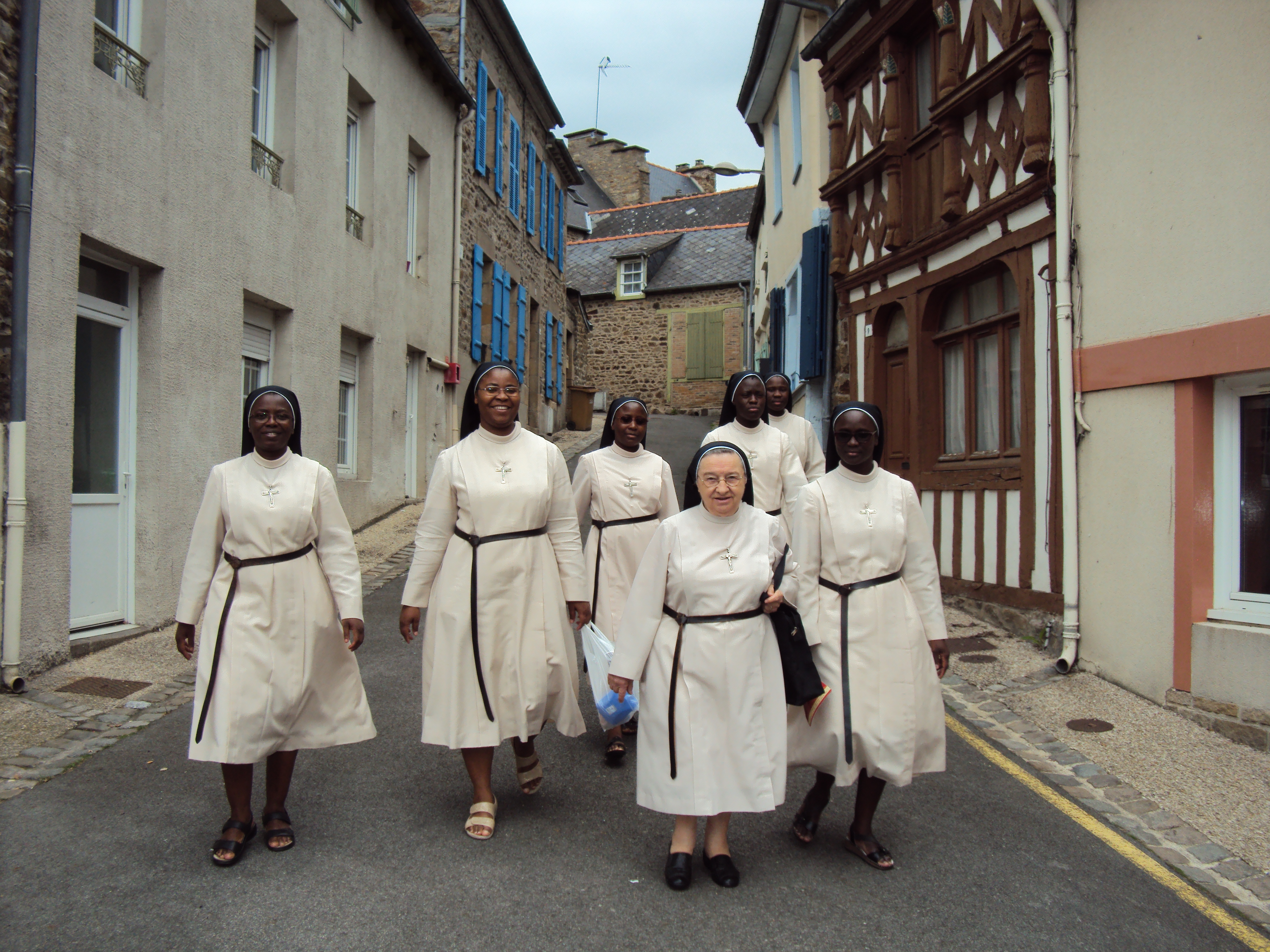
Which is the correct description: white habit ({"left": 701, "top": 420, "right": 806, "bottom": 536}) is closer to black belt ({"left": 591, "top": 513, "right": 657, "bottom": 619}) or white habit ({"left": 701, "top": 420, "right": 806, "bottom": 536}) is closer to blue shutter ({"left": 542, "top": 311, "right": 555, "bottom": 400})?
black belt ({"left": 591, "top": 513, "right": 657, "bottom": 619})

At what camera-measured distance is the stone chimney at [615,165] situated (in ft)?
141

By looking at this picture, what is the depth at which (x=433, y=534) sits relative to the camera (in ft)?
12.7

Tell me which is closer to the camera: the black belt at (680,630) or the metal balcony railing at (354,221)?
the black belt at (680,630)

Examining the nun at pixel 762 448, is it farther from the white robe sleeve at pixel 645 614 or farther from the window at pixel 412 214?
the window at pixel 412 214

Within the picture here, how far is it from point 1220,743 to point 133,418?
7.56 m

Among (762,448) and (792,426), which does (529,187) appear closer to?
(792,426)

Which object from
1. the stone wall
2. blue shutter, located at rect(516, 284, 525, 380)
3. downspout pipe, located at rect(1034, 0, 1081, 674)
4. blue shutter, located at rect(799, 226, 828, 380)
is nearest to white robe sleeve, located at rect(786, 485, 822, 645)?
downspout pipe, located at rect(1034, 0, 1081, 674)

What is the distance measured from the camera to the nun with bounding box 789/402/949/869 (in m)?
3.49

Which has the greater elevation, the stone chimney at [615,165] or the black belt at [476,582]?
the stone chimney at [615,165]

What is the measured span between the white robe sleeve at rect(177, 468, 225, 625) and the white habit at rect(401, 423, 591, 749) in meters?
0.74

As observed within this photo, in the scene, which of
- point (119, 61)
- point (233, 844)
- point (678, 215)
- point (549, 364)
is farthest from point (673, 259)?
point (233, 844)

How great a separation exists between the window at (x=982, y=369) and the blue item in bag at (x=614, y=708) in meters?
4.60

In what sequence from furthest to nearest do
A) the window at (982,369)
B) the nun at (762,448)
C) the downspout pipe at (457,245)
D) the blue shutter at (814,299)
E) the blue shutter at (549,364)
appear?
1. the blue shutter at (549,364)
2. the downspout pipe at (457,245)
3. the blue shutter at (814,299)
4. the window at (982,369)
5. the nun at (762,448)

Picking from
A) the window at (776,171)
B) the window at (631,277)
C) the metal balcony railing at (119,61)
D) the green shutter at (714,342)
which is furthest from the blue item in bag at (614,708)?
the window at (631,277)
